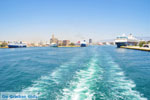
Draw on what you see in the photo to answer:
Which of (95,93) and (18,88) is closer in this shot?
(95,93)

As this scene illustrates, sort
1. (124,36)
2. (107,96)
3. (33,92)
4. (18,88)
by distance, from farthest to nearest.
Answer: (124,36), (18,88), (33,92), (107,96)

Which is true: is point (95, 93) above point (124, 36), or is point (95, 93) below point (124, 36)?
below

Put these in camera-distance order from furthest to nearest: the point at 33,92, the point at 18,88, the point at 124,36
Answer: the point at 124,36 < the point at 18,88 < the point at 33,92

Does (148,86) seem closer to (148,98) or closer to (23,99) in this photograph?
(148,98)

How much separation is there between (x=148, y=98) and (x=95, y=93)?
5448 mm

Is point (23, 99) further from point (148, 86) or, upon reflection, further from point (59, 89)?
point (148, 86)

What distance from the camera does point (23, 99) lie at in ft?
35.5

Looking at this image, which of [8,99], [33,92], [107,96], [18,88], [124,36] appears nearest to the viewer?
[8,99]

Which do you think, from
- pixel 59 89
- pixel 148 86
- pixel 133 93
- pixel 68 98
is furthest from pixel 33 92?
pixel 148 86

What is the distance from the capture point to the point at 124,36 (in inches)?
6176

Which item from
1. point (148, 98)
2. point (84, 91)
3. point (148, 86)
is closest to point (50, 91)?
point (84, 91)

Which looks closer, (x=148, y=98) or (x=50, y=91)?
(x=148, y=98)

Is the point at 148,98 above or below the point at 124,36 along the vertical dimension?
below

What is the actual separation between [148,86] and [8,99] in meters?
16.9
